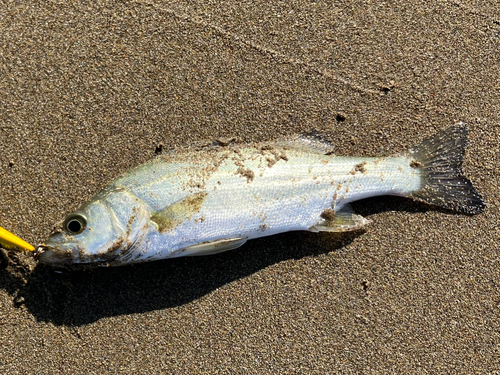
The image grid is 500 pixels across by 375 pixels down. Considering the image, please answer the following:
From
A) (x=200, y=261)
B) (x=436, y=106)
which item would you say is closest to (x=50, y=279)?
(x=200, y=261)

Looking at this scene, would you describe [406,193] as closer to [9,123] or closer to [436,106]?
[436,106]

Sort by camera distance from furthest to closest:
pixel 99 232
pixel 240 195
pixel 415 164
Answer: pixel 415 164 → pixel 240 195 → pixel 99 232

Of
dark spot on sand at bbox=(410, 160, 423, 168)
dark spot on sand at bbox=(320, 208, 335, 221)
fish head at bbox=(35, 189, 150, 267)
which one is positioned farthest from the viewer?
dark spot on sand at bbox=(410, 160, 423, 168)

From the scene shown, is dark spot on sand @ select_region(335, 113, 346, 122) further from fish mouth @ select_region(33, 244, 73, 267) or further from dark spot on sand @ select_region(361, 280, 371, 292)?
fish mouth @ select_region(33, 244, 73, 267)

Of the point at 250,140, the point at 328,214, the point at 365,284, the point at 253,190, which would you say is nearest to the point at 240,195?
the point at 253,190

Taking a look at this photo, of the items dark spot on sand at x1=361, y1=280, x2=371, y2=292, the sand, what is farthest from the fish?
dark spot on sand at x1=361, y1=280, x2=371, y2=292

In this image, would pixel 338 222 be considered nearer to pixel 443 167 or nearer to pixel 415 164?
pixel 415 164

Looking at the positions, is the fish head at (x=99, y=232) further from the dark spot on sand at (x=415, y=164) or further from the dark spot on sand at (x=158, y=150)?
the dark spot on sand at (x=415, y=164)
